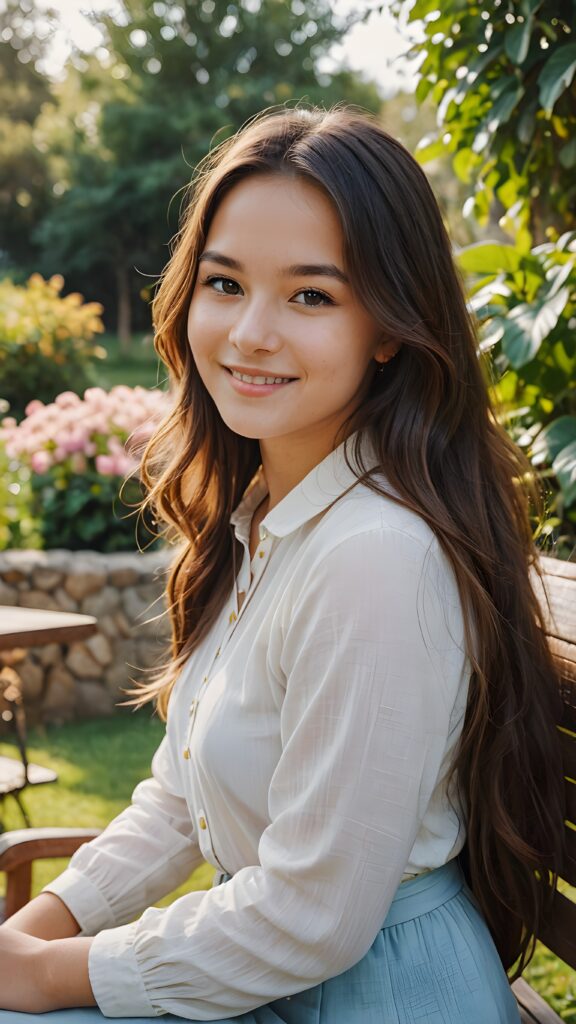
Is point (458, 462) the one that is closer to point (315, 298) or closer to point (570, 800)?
point (315, 298)

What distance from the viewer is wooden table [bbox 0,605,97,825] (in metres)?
2.69

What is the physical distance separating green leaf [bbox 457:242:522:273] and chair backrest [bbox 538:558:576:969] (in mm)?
1447

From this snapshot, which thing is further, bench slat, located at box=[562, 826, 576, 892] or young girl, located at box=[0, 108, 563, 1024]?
bench slat, located at box=[562, 826, 576, 892]

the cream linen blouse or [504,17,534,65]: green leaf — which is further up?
[504,17,534,65]: green leaf

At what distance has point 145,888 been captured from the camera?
1663mm

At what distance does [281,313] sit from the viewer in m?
1.38

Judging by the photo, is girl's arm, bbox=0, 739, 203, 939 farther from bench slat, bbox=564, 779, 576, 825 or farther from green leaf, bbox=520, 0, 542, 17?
green leaf, bbox=520, 0, 542, 17

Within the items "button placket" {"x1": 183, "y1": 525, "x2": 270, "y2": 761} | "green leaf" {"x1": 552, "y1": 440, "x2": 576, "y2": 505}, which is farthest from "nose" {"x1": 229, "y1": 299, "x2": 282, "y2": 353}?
"green leaf" {"x1": 552, "y1": 440, "x2": 576, "y2": 505}

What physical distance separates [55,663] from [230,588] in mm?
3610

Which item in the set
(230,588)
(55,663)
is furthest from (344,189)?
(55,663)

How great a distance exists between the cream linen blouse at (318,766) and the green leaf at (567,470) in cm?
110

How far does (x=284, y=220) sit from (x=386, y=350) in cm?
23

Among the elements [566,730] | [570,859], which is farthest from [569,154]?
[570,859]

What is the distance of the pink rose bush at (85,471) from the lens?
556 cm
